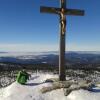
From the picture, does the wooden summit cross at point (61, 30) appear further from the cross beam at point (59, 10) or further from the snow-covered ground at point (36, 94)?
the snow-covered ground at point (36, 94)

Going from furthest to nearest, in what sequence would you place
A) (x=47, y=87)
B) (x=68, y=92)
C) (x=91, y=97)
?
1. (x=47, y=87)
2. (x=68, y=92)
3. (x=91, y=97)

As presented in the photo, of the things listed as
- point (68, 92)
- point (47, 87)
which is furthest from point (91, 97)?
point (47, 87)

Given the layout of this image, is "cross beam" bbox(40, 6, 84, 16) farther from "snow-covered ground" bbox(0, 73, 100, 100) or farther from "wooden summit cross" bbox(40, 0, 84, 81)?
"snow-covered ground" bbox(0, 73, 100, 100)

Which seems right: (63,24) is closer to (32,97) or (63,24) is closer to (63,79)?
(63,79)

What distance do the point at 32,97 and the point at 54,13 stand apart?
5.72m

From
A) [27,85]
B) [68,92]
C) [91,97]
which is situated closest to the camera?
[91,97]

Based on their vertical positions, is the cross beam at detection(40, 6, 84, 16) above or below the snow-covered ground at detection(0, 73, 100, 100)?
above

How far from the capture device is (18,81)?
17.1 metres

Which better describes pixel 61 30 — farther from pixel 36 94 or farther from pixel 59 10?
pixel 36 94

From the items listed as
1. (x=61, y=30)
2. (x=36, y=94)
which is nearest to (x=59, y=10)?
(x=61, y=30)

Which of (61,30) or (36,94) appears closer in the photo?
(36,94)

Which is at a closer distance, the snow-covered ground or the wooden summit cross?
the snow-covered ground

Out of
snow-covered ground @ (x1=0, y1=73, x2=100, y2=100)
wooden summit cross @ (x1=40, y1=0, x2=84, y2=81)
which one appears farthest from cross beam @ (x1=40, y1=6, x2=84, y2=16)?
snow-covered ground @ (x1=0, y1=73, x2=100, y2=100)

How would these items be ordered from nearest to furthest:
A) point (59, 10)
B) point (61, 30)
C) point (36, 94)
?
point (36, 94)
point (61, 30)
point (59, 10)
